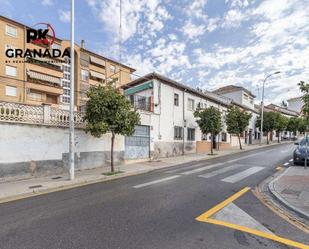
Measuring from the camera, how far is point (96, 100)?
1070 centimetres

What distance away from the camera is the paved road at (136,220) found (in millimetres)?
3918

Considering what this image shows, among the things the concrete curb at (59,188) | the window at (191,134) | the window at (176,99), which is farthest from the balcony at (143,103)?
the concrete curb at (59,188)

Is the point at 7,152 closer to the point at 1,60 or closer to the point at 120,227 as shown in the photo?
the point at 120,227

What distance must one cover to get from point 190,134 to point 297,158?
36.1 ft

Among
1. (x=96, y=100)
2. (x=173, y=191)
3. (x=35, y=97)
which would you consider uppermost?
(x=35, y=97)

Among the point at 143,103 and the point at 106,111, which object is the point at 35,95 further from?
the point at 106,111

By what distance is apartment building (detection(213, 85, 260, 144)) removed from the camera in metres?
40.1

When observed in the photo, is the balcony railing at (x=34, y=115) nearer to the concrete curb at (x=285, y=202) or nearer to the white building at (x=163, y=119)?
the white building at (x=163, y=119)

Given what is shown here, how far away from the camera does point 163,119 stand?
64.9 feet

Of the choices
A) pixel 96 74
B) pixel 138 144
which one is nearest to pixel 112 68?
pixel 96 74

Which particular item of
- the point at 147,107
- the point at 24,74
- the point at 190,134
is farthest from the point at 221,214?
the point at 24,74

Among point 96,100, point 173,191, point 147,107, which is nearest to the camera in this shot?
point 173,191

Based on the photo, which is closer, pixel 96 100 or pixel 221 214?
pixel 221 214

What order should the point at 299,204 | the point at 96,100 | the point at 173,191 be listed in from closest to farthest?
the point at 299,204 < the point at 173,191 < the point at 96,100
